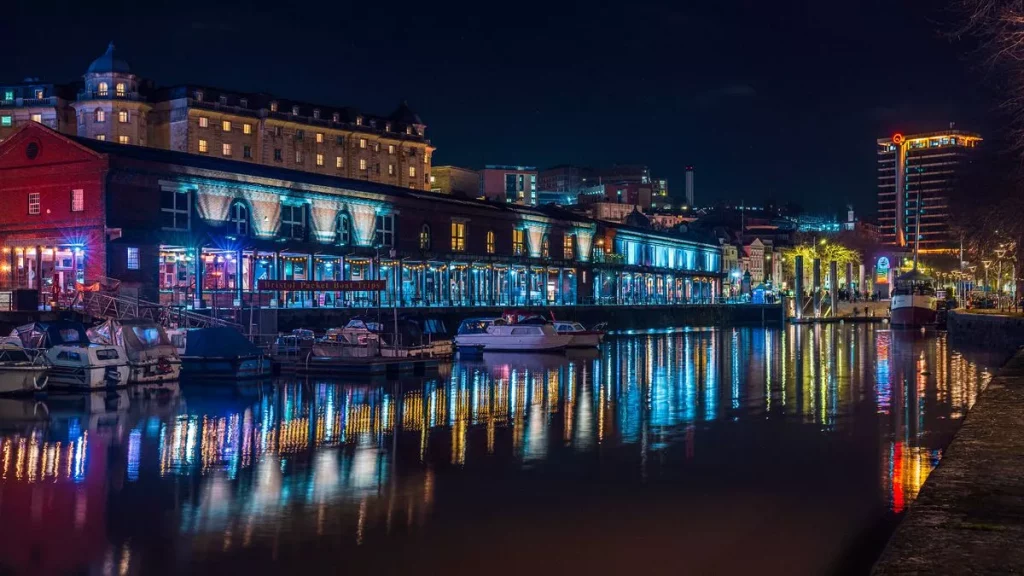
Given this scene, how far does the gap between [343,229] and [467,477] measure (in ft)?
175

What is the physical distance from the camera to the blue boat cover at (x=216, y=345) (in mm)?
43219

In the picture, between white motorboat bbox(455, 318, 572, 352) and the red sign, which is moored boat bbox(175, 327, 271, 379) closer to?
the red sign

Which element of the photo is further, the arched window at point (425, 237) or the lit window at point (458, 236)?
the lit window at point (458, 236)

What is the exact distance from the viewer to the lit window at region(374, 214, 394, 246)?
2977 inches

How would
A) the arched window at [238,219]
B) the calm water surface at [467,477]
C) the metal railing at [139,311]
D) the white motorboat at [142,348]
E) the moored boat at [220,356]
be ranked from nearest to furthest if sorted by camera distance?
the calm water surface at [467,477]
the white motorboat at [142,348]
the moored boat at [220,356]
the metal railing at [139,311]
the arched window at [238,219]

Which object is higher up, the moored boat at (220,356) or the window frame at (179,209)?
the window frame at (179,209)

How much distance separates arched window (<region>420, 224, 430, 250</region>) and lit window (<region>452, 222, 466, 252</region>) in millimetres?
3648

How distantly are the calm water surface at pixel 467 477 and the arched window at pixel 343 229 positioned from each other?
32.5 m

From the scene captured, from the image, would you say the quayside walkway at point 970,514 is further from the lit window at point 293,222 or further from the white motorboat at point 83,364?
the lit window at point 293,222

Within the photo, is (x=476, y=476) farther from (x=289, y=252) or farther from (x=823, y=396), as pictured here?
(x=289, y=252)

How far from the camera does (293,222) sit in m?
67.6

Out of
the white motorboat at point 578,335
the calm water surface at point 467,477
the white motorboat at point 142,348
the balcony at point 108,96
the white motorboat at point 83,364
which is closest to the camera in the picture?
the calm water surface at point 467,477

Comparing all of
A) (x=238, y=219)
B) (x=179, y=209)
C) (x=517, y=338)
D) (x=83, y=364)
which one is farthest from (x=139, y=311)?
(x=517, y=338)

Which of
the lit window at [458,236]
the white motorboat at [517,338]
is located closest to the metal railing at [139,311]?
the white motorboat at [517,338]
